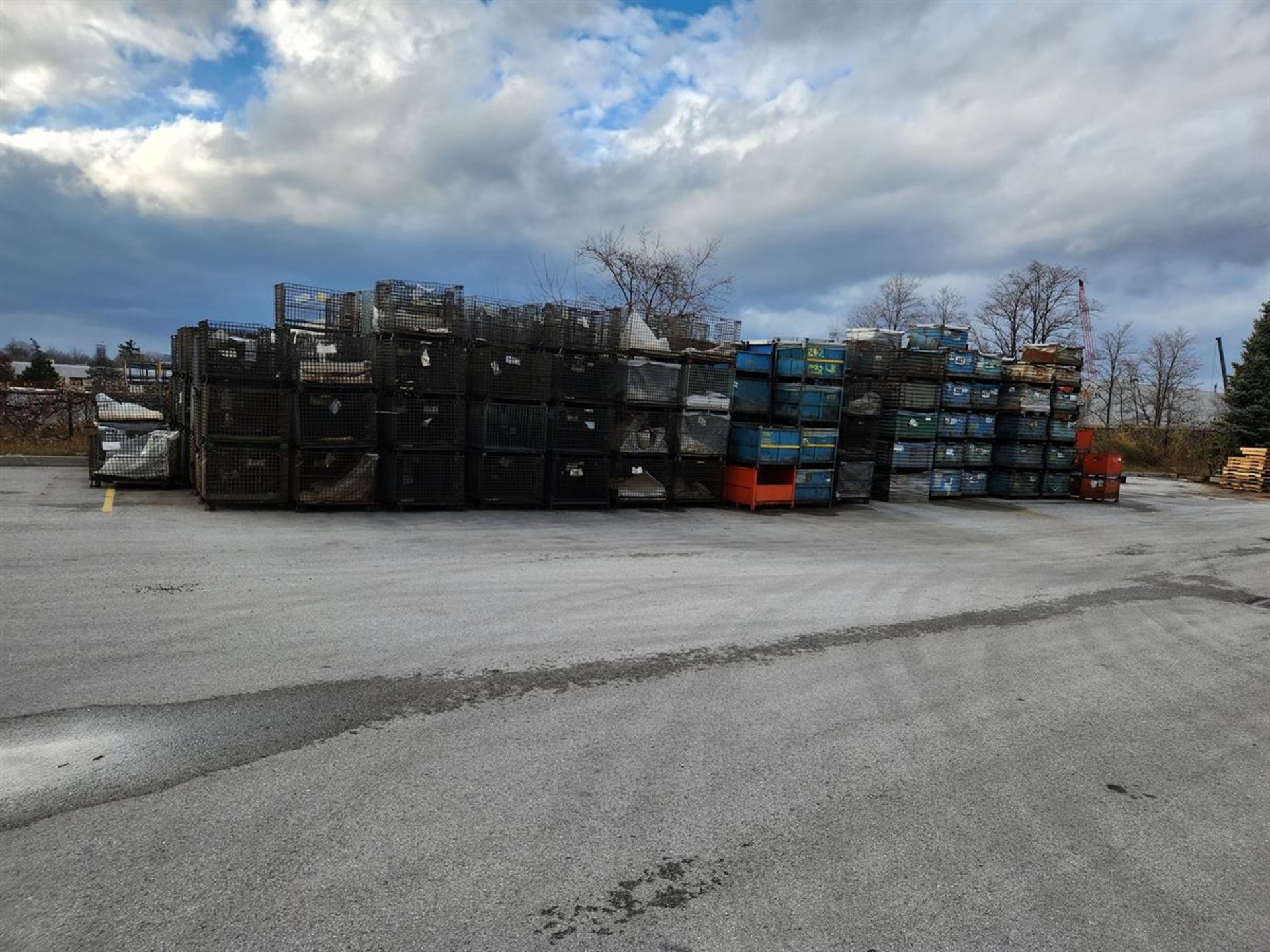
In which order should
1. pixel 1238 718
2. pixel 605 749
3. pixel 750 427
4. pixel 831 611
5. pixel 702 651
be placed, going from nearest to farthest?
pixel 605 749
pixel 1238 718
pixel 702 651
pixel 831 611
pixel 750 427

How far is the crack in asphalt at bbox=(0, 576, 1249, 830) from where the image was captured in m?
3.43

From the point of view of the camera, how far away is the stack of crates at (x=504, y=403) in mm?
13023

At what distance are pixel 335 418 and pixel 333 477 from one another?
90 centimetres

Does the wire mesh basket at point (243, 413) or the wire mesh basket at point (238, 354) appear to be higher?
the wire mesh basket at point (238, 354)

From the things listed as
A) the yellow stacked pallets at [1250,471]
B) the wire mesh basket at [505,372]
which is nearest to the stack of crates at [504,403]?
the wire mesh basket at [505,372]

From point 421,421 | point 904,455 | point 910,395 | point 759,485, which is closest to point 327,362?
point 421,421

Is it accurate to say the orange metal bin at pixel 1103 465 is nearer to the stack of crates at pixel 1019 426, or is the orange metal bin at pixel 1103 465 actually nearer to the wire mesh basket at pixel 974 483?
the stack of crates at pixel 1019 426

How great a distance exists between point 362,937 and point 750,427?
44.4 ft

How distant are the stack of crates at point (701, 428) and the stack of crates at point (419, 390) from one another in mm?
4278

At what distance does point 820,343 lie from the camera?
51.9 ft

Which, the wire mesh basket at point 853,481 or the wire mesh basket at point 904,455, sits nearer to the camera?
the wire mesh basket at point 853,481

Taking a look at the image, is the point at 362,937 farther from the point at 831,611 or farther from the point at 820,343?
the point at 820,343

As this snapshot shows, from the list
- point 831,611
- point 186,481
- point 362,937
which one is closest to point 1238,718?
point 831,611

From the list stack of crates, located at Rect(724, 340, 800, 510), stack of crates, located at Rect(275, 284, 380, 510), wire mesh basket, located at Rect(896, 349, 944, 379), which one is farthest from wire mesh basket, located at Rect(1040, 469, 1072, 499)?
stack of crates, located at Rect(275, 284, 380, 510)
